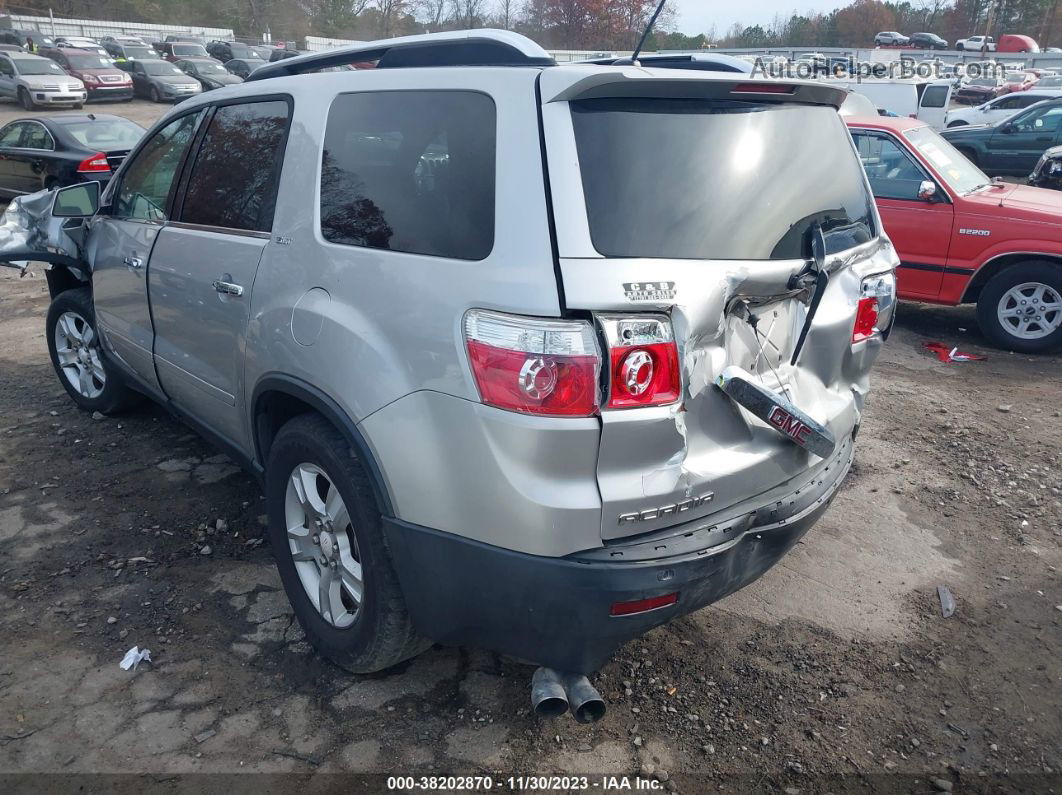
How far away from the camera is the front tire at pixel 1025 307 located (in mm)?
6742

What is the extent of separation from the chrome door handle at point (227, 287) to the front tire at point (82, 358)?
6.17ft

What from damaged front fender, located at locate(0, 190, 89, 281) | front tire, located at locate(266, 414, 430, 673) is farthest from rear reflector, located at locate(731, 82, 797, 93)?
damaged front fender, located at locate(0, 190, 89, 281)

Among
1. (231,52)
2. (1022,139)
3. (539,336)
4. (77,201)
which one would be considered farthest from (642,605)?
(231,52)

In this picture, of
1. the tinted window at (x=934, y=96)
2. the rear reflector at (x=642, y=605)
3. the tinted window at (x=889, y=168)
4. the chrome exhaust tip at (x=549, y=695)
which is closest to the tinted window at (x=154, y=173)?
the chrome exhaust tip at (x=549, y=695)

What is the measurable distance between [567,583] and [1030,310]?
6271 mm

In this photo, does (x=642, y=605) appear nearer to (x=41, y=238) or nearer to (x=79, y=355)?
(x=79, y=355)

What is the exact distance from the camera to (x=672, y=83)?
90.8 inches

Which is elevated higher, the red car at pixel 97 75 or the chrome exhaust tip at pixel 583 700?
the red car at pixel 97 75

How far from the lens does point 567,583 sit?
86.4 inches

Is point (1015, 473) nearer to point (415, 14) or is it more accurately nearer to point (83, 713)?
point (83, 713)

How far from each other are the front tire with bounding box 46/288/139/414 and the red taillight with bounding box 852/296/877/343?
3938 mm

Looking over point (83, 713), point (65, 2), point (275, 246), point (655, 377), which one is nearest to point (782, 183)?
point (655, 377)

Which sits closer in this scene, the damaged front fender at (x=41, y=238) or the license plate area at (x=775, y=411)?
the license plate area at (x=775, y=411)

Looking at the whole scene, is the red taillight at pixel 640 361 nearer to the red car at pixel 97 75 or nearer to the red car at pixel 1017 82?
the red car at pixel 97 75
